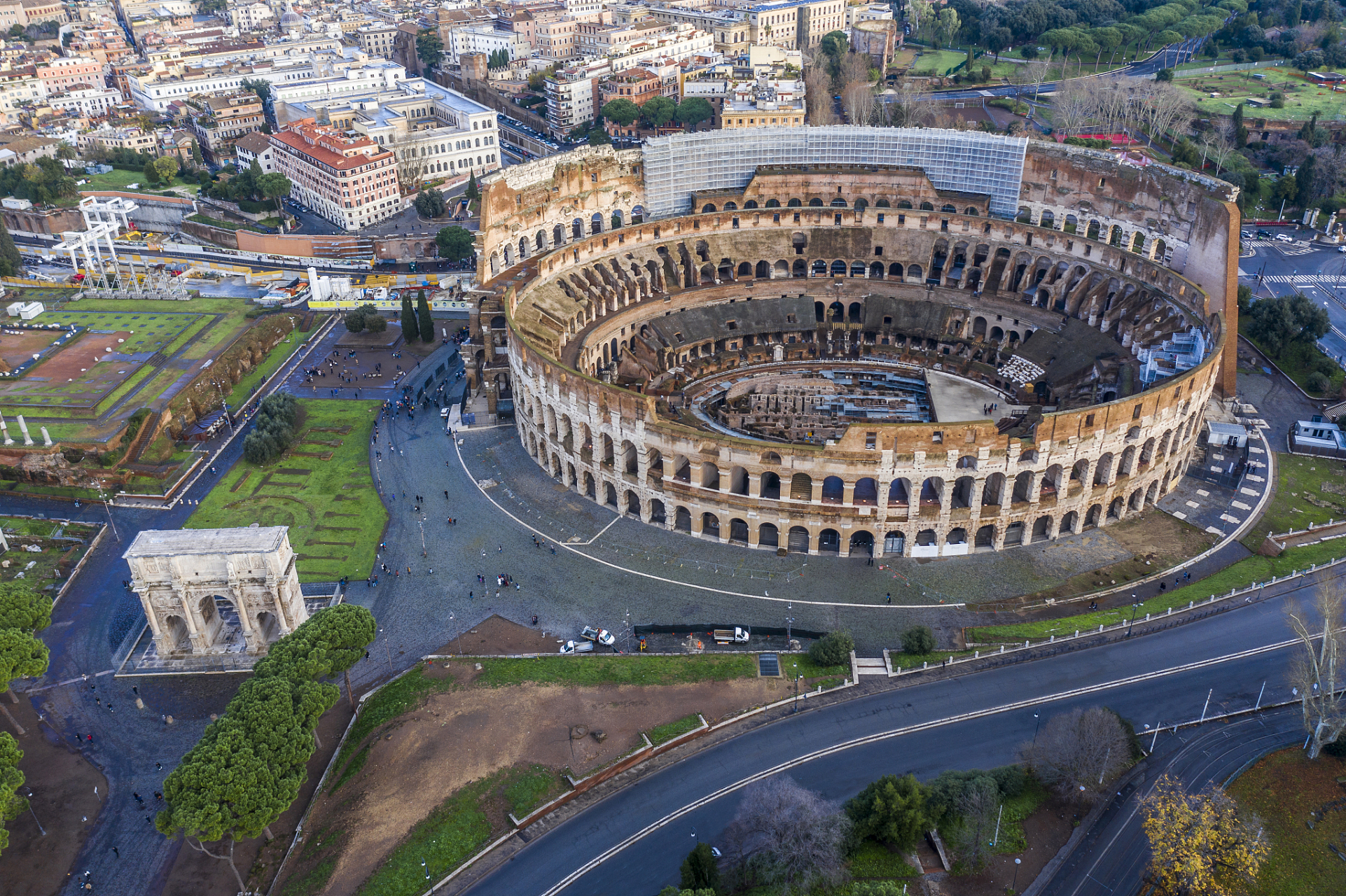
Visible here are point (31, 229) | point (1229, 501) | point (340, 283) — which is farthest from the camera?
point (31, 229)

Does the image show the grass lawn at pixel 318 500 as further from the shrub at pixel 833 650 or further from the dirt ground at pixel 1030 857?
the dirt ground at pixel 1030 857

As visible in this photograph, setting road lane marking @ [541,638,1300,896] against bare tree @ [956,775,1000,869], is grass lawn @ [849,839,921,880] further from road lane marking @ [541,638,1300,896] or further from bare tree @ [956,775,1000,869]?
road lane marking @ [541,638,1300,896]

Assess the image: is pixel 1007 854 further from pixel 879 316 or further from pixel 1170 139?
pixel 1170 139

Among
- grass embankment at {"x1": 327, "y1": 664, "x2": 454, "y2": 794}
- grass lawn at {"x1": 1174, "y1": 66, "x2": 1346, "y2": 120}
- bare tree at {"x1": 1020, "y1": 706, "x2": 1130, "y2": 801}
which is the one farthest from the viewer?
grass lawn at {"x1": 1174, "y1": 66, "x2": 1346, "y2": 120}

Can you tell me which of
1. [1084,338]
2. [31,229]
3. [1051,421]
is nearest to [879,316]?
[1084,338]

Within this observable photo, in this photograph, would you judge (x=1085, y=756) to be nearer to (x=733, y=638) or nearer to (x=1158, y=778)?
(x=1158, y=778)

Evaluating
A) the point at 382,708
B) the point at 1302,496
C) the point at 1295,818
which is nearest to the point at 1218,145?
the point at 1302,496

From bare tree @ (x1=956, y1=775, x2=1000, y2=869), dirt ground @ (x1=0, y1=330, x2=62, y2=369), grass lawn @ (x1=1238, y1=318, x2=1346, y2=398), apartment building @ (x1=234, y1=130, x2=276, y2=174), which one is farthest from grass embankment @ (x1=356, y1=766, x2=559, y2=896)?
apartment building @ (x1=234, y1=130, x2=276, y2=174)

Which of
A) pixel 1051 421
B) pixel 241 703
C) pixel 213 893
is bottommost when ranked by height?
pixel 213 893
